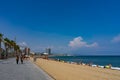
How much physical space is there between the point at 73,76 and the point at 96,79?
2484 millimetres

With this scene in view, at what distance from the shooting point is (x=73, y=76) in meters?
16.1

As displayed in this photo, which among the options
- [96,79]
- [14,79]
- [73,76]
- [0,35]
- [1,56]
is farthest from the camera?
[0,35]

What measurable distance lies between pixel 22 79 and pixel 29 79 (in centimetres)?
49

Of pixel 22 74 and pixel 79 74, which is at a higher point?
pixel 79 74

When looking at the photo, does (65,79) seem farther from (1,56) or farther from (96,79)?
(1,56)

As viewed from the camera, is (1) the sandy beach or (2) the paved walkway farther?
(2) the paved walkway

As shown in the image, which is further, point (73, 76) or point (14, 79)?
point (14, 79)

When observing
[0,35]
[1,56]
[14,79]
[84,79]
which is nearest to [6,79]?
[14,79]

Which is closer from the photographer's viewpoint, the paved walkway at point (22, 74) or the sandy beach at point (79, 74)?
the sandy beach at point (79, 74)

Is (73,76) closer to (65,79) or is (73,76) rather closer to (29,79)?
(65,79)

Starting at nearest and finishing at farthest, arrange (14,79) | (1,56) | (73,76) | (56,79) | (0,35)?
(73,76) → (14,79) → (56,79) → (1,56) → (0,35)

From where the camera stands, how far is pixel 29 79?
57.5 feet

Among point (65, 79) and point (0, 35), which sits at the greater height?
point (0, 35)

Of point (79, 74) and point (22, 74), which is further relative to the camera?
point (22, 74)
